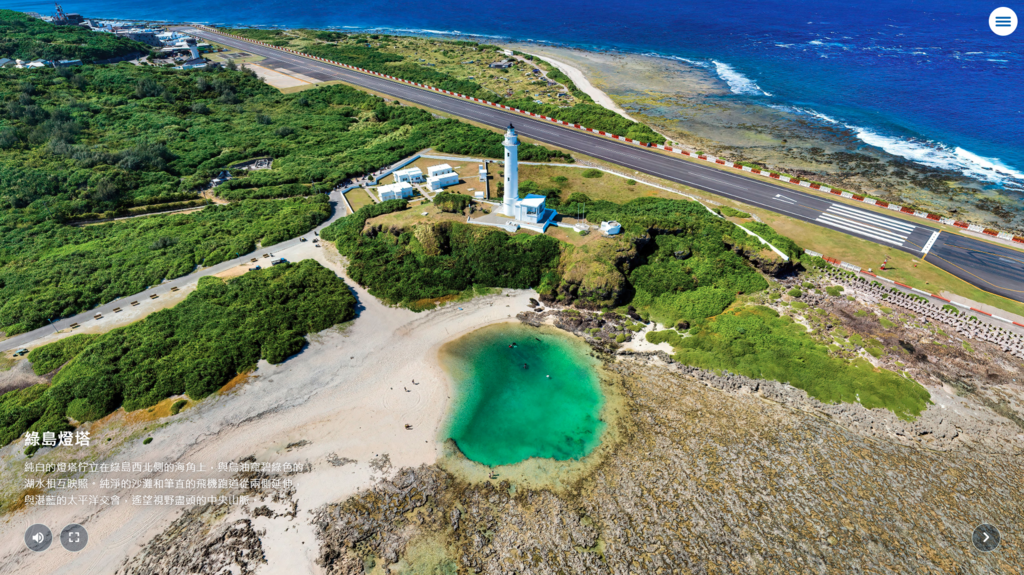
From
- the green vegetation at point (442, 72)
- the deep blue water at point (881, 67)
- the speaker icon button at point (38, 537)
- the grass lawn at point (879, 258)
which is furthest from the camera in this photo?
the green vegetation at point (442, 72)

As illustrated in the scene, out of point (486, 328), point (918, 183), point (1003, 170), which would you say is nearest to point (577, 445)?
point (486, 328)

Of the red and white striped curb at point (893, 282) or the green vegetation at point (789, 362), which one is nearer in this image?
the green vegetation at point (789, 362)

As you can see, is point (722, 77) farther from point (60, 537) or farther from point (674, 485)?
point (60, 537)

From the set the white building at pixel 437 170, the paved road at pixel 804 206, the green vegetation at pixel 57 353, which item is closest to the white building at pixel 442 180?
the white building at pixel 437 170

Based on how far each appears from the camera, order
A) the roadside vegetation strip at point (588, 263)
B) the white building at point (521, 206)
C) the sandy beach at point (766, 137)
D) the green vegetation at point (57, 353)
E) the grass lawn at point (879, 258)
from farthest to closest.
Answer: the sandy beach at point (766, 137) < the white building at point (521, 206) < the roadside vegetation strip at point (588, 263) < the grass lawn at point (879, 258) < the green vegetation at point (57, 353)

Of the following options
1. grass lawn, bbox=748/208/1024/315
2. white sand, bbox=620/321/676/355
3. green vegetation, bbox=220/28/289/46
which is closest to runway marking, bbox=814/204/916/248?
grass lawn, bbox=748/208/1024/315

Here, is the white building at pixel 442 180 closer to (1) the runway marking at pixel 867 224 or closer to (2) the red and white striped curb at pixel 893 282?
(2) the red and white striped curb at pixel 893 282

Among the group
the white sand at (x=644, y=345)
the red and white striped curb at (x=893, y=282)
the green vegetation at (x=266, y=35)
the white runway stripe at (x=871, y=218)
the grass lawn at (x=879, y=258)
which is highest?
the green vegetation at (x=266, y=35)
